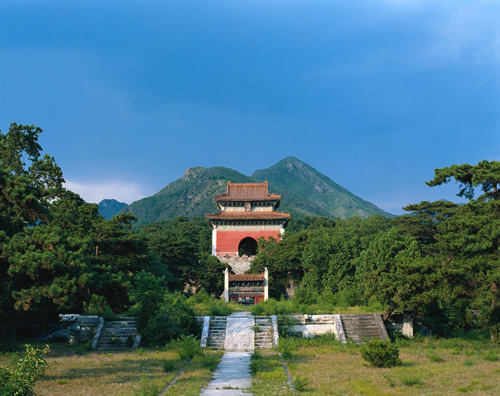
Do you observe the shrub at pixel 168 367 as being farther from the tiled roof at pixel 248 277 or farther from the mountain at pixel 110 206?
the mountain at pixel 110 206

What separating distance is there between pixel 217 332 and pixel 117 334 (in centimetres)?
349

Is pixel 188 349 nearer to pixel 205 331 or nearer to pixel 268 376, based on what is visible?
pixel 205 331

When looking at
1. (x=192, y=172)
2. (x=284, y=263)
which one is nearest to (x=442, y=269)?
(x=284, y=263)

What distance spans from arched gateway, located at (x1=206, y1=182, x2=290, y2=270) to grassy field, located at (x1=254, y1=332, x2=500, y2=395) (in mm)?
25145

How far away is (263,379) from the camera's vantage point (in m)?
10.2

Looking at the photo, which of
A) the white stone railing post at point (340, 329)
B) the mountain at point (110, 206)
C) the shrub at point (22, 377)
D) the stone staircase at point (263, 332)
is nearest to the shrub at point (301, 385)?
the shrub at point (22, 377)

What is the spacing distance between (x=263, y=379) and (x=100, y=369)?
411 centimetres

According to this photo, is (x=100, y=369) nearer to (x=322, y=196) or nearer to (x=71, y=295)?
(x=71, y=295)

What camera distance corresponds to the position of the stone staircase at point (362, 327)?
16802 millimetres

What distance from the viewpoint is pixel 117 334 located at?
16500mm

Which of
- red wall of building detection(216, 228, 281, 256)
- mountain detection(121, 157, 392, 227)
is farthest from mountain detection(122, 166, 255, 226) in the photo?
red wall of building detection(216, 228, 281, 256)

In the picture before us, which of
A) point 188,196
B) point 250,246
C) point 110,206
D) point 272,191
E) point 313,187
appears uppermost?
point 313,187

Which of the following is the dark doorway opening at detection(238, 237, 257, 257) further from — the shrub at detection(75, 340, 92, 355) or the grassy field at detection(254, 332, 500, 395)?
the shrub at detection(75, 340, 92, 355)

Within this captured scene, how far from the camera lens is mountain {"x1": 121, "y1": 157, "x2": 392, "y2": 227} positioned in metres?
111
